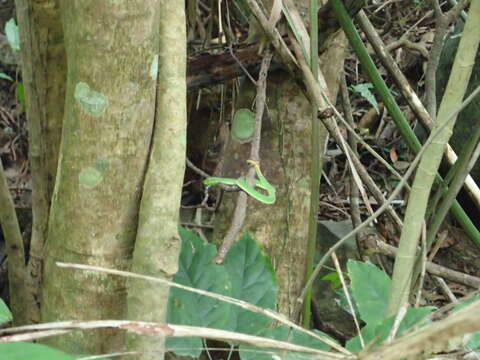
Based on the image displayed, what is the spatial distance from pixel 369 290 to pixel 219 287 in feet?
0.73

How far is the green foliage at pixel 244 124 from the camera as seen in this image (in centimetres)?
117

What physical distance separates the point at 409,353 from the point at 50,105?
79cm

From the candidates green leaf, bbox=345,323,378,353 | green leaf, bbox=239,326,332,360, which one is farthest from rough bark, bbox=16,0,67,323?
green leaf, bbox=345,323,378,353

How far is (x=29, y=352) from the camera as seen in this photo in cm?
44

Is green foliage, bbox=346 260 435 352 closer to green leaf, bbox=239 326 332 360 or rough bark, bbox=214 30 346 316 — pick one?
green leaf, bbox=239 326 332 360

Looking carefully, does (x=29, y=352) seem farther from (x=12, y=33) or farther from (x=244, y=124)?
(x=12, y=33)

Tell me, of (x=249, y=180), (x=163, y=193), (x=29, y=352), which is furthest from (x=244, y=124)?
(x=29, y=352)

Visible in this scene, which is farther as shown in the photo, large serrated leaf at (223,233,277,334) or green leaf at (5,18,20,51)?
green leaf at (5,18,20,51)

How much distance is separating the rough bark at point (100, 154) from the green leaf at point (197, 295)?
9 centimetres

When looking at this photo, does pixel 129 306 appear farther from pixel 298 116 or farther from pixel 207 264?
pixel 298 116

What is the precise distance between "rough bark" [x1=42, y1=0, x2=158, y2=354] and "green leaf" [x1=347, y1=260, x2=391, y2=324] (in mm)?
338

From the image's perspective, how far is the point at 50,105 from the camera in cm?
102

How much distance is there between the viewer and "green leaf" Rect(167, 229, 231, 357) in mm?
826

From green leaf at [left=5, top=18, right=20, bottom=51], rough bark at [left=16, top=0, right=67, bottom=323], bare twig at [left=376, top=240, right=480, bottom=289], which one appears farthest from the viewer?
green leaf at [left=5, top=18, right=20, bottom=51]
